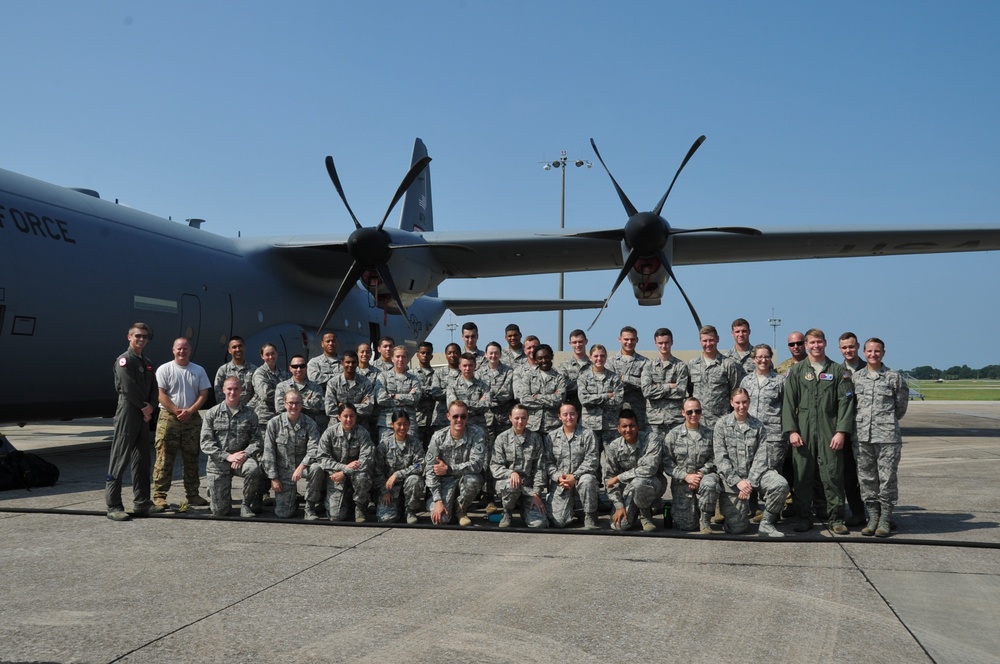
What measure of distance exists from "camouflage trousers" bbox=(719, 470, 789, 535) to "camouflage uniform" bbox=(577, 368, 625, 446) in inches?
56.0

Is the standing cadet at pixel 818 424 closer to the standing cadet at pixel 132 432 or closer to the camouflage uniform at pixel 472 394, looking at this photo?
the camouflage uniform at pixel 472 394

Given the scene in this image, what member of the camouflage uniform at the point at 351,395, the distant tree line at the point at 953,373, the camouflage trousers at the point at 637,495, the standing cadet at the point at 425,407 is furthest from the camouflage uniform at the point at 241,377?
the distant tree line at the point at 953,373

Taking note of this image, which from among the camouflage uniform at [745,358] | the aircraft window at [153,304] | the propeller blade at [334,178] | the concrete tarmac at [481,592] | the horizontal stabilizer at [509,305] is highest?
the propeller blade at [334,178]

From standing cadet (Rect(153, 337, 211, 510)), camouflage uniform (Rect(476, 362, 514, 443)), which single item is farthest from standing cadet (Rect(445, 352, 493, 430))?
standing cadet (Rect(153, 337, 211, 510))

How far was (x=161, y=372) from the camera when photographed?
7.32 meters

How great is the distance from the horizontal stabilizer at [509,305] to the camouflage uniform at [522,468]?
10963 millimetres

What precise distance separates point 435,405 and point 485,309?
11237 millimetres

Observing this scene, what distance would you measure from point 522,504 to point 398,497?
1.09 metres

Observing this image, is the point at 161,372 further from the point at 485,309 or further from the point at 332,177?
the point at 485,309

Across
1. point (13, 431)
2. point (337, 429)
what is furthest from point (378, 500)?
point (13, 431)

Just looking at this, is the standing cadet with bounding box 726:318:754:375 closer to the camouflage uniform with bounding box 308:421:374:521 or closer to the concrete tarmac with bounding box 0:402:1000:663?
the concrete tarmac with bounding box 0:402:1000:663

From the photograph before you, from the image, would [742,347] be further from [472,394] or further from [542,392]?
[472,394]

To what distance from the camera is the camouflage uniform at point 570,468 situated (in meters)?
6.21

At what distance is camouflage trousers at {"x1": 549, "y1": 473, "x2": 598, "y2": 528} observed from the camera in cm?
617
